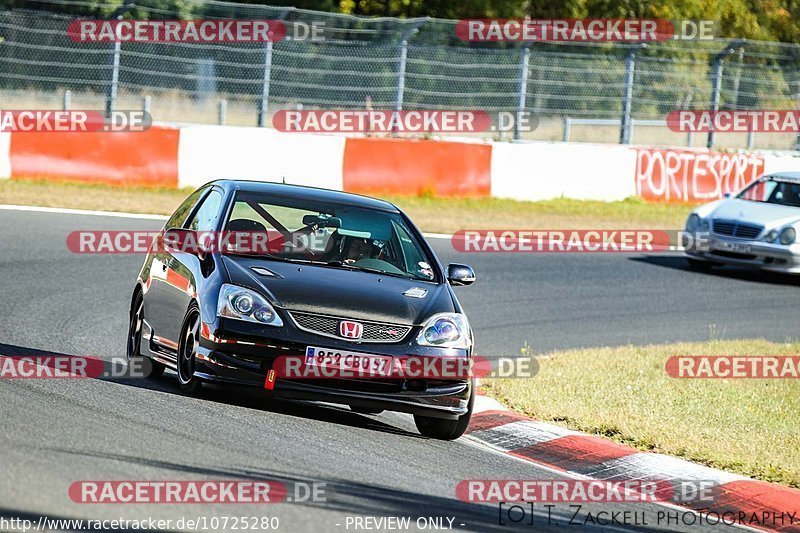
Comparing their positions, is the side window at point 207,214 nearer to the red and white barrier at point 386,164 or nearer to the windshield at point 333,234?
the windshield at point 333,234

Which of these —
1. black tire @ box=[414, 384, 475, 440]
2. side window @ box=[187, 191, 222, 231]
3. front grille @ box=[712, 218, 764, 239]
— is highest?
side window @ box=[187, 191, 222, 231]

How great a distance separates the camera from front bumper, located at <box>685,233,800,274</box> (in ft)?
59.3

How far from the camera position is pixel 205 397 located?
8391mm

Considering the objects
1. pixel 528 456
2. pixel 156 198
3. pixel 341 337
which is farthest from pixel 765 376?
pixel 156 198

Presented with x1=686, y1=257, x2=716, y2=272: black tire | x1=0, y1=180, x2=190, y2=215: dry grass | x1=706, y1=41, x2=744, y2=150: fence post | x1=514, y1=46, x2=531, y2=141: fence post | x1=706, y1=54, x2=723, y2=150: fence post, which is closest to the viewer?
x1=0, y1=180, x2=190, y2=215: dry grass

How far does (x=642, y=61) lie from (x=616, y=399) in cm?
1559

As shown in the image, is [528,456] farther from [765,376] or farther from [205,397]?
[765,376]

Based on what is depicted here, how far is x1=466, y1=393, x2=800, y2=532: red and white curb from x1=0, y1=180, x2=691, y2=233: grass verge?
34.4ft

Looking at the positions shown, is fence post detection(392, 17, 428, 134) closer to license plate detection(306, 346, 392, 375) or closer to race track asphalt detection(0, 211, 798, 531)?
race track asphalt detection(0, 211, 798, 531)

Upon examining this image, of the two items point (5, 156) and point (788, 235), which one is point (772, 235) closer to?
point (788, 235)

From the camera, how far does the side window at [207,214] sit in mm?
9234

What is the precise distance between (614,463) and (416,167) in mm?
14384

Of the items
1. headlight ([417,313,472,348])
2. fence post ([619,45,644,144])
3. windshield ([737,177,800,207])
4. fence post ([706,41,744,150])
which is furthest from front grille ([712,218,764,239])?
headlight ([417,313,472,348])

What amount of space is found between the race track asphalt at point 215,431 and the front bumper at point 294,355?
0.65ft
